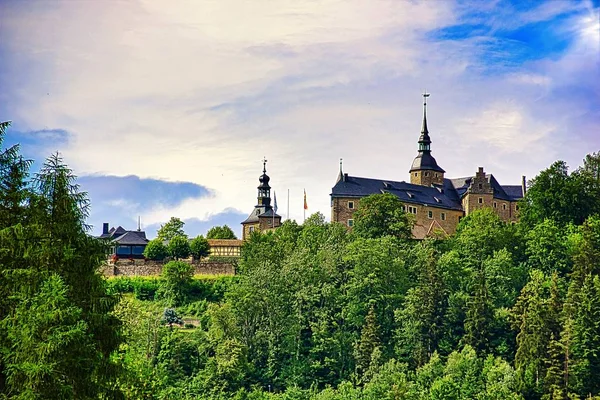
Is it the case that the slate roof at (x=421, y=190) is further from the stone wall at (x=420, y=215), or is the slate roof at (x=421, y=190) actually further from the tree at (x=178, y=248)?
the tree at (x=178, y=248)

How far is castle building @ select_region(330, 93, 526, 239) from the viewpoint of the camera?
3164 inches

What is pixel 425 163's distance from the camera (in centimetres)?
9050

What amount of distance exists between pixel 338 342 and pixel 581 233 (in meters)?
18.1

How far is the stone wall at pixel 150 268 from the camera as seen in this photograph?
72.2 m

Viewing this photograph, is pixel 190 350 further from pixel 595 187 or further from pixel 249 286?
pixel 595 187

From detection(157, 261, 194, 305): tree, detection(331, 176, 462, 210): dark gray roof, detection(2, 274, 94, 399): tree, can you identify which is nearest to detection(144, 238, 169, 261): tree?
detection(157, 261, 194, 305): tree

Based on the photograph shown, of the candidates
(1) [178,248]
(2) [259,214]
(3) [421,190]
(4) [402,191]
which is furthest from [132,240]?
(3) [421,190]

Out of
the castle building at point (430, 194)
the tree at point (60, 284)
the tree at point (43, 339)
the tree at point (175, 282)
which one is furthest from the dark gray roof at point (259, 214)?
the tree at point (43, 339)

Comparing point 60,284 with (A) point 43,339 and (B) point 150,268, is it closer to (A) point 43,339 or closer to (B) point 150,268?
(A) point 43,339

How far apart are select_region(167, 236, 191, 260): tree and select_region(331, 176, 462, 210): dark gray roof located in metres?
12.9

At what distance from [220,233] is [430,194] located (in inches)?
747

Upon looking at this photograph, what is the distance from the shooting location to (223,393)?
175 feet

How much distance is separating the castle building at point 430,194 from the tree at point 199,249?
11.0 metres

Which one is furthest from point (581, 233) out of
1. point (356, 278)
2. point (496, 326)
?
point (356, 278)
